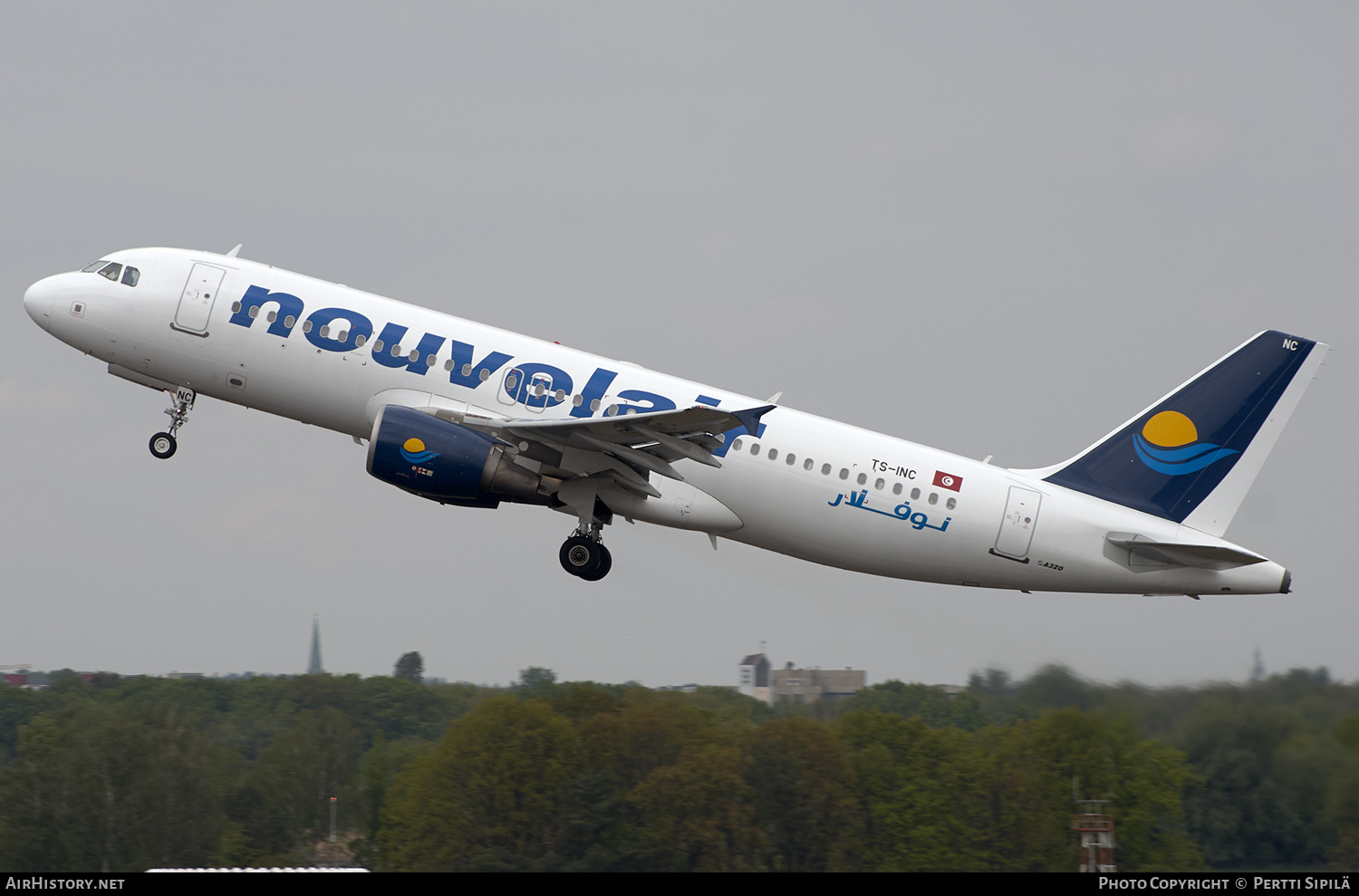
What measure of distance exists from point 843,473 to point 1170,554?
757 centimetres

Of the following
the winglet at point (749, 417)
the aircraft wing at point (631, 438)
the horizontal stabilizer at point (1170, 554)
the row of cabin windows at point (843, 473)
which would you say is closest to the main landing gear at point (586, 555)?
the aircraft wing at point (631, 438)

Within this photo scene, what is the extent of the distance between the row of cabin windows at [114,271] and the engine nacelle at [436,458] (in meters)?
7.16

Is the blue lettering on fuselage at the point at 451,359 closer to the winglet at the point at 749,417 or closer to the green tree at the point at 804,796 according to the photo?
the winglet at the point at 749,417

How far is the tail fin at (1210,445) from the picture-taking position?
29.2 metres

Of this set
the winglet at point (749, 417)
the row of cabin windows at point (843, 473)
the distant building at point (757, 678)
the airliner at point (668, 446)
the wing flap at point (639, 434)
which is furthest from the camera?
the distant building at point (757, 678)

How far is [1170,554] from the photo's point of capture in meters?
28.4

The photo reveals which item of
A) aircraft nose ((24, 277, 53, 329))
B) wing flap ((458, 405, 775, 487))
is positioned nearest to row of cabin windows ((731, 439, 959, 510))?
wing flap ((458, 405, 775, 487))

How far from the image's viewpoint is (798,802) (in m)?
50.5

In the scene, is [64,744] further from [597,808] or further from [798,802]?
[798,802]

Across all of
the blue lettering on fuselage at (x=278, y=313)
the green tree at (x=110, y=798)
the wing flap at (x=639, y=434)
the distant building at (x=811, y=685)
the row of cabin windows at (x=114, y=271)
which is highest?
the row of cabin windows at (x=114, y=271)

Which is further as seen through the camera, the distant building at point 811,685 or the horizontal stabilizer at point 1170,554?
the distant building at point 811,685

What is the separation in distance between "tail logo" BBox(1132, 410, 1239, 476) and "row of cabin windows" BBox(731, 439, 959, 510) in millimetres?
5072

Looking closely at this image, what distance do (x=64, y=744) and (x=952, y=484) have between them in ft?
138

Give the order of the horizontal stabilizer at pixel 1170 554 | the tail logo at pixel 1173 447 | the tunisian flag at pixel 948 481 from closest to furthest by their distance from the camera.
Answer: the horizontal stabilizer at pixel 1170 554 < the tunisian flag at pixel 948 481 < the tail logo at pixel 1173 447
